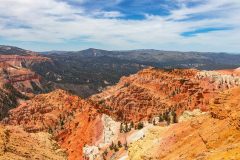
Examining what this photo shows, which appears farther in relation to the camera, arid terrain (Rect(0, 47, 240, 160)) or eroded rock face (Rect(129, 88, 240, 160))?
arid terrain (Rect(0, 47, 240, 160))

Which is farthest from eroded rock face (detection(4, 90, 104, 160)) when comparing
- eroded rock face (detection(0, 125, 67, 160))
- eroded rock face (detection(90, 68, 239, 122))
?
eroded rock face (detection(90, 68, 239, 122))

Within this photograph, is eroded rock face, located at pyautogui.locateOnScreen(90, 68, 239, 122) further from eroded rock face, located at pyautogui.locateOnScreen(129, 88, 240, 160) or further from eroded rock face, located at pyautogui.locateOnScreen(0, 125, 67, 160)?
eroded rock face, located at pyautogui.locateOnScreen(129, 88, 240, 160)

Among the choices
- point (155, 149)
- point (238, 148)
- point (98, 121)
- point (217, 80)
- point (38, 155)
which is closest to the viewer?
point (238, 148)

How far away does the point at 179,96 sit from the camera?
152 m

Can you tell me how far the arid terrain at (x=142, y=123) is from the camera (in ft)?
151

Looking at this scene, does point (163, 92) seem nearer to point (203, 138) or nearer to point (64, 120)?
point (64, 120)

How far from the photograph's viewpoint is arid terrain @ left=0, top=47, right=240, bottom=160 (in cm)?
4600

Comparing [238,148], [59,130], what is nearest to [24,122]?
[59,130]

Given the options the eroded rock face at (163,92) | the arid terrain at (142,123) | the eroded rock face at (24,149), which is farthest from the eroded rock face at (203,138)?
the eroded rock face at (163,92)

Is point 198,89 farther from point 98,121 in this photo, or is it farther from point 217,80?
point 98,121

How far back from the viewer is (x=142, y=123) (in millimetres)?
95688

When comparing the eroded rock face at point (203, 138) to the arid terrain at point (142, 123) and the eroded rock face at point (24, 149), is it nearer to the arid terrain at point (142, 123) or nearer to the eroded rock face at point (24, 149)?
the arid terrain at point (142, 123)

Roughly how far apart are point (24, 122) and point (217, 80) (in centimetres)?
7391

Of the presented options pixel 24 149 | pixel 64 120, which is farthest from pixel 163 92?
pixel 24 149
